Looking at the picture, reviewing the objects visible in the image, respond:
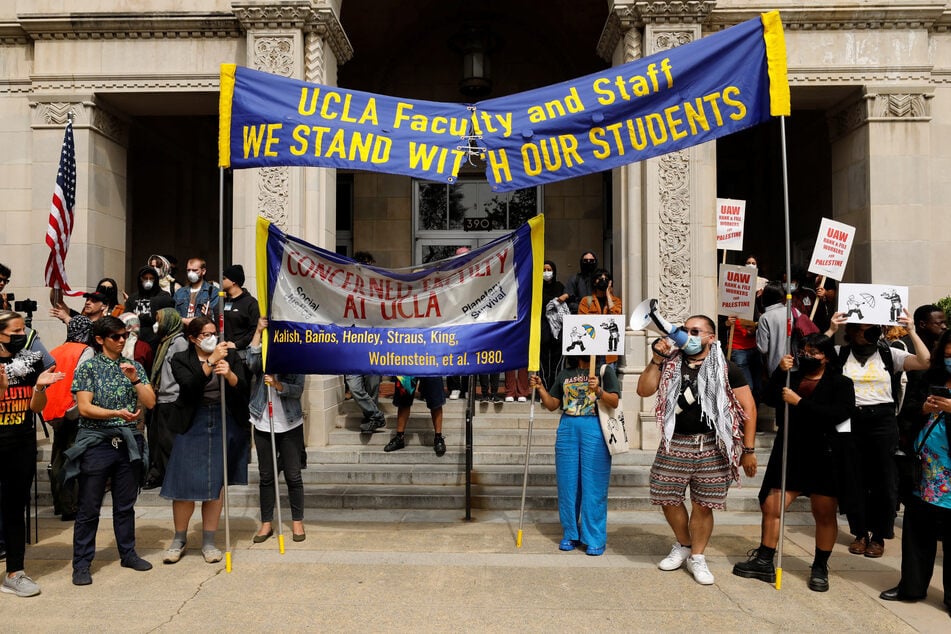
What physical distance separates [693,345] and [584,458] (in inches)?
57.6

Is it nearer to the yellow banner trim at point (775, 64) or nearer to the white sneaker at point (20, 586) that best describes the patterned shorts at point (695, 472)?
the yellow banner trim at point (775, 64)

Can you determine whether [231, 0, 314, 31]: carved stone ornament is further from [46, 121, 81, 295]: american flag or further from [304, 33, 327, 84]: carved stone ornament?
[46, 121, 81, 295]: american flag

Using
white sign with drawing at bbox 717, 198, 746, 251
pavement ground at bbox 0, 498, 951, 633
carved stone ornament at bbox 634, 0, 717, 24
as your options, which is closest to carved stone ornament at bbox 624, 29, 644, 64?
carved stone ornament at bbox 634, 0, 717, 24

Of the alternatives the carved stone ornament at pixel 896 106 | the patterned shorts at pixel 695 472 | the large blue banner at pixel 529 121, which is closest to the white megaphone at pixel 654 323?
the patterned shorts at pixel 695 472

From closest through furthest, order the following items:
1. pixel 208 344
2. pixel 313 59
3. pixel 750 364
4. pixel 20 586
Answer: pixel 20 586 < pixel 208 344 < pixel 750 364 < pixel 313 59

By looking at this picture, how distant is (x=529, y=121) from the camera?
6012 millimetres

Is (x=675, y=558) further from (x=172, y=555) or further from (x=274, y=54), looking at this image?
(x=274, y=54)

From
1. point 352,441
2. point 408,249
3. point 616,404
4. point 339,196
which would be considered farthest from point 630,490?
point 339,196

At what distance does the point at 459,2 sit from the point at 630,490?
986cm

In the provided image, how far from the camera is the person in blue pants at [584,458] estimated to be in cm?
629

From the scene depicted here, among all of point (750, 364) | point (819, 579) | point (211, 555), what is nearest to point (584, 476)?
point (819, 579)

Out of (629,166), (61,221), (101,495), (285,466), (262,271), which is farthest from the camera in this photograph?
(629,166)

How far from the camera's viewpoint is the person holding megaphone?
5.54 metres

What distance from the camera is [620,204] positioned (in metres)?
9.88
